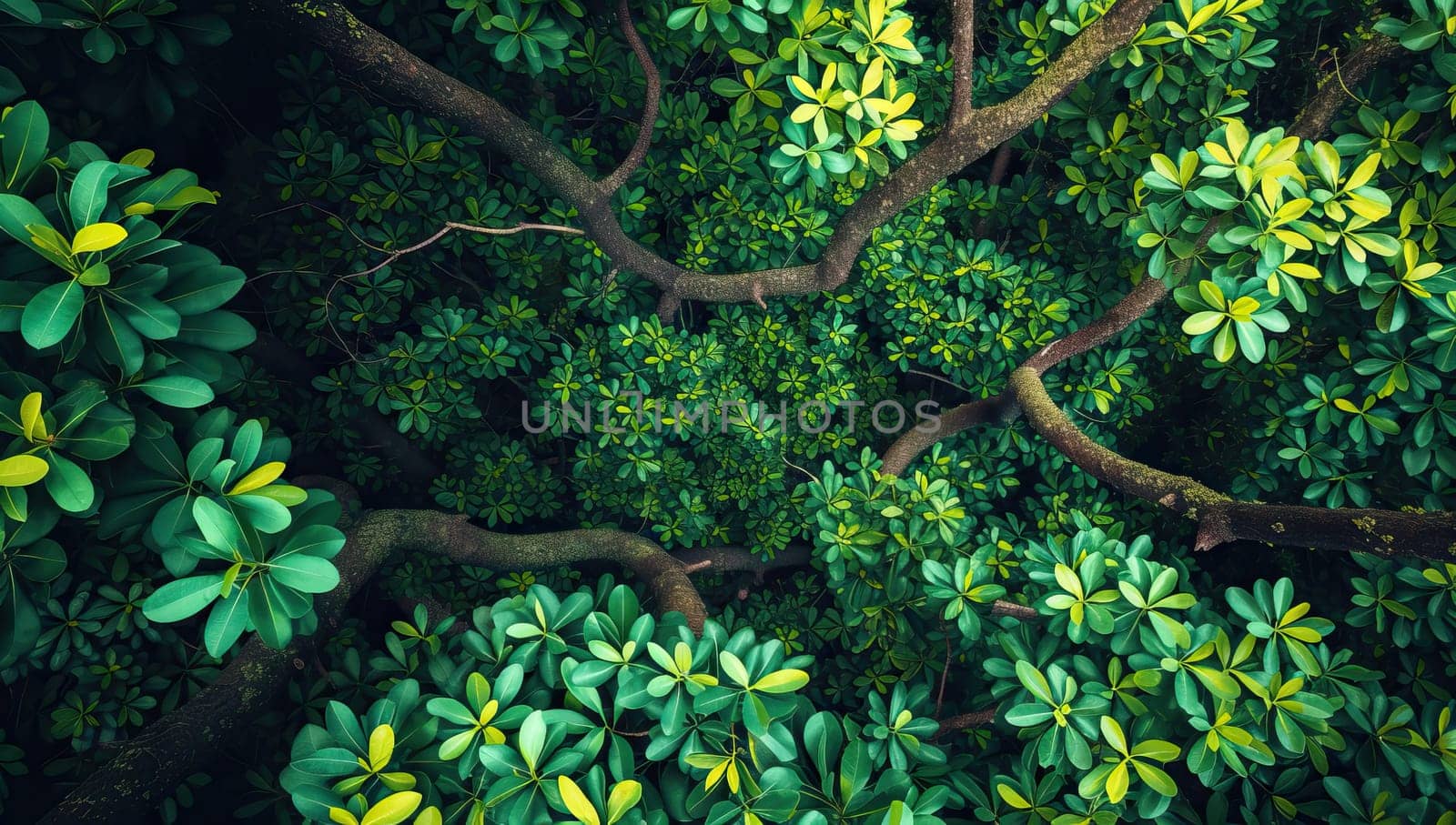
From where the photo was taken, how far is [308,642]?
9.40 feet

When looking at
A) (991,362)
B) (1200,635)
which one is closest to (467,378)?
(991,362)

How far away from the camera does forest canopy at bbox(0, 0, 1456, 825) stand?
1766 mm

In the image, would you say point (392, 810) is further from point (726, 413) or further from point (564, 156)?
point (564, 156)

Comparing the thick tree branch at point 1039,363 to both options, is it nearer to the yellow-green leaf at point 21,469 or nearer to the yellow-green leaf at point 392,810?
the yellow-green leaf at point 392,810

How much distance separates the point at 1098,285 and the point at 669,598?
8.60 ft

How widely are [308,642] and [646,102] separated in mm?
2617

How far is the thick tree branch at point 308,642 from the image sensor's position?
91.2 inches

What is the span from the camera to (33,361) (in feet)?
5.41

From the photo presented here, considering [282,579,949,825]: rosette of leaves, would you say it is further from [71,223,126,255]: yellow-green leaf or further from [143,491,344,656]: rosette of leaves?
[71,223,126,255]: yellow-green leaf

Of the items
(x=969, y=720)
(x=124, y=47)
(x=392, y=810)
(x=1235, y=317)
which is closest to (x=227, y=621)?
(x=392, y=810)

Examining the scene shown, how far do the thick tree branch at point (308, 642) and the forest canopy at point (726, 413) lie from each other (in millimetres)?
17

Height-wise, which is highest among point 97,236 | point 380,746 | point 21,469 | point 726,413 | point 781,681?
point 97,236

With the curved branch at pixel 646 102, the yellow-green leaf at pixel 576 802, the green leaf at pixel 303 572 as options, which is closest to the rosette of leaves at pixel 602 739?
the yellow-green leaf at pixel 576 802

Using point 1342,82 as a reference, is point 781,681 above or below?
below
